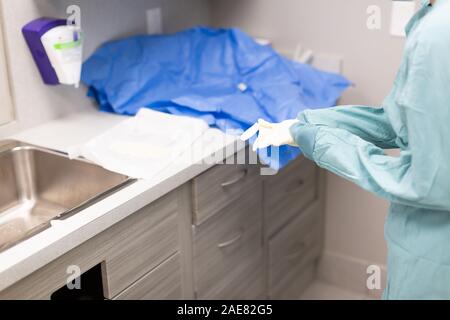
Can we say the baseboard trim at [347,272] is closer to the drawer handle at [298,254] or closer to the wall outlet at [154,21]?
the drawer handle at [298,254]

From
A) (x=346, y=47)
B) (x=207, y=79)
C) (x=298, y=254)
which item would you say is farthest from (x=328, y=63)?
(x=298, y=254)

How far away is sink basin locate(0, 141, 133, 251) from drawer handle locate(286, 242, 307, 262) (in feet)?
2.96

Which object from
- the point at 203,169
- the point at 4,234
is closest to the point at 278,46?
the point at 203,169

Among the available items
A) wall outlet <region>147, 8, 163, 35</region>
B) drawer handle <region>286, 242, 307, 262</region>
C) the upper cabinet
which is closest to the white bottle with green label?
the upper cabinet

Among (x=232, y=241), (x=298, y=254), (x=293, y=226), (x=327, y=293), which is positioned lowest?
(x=327, y=293)

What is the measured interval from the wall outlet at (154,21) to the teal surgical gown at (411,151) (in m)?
0.99

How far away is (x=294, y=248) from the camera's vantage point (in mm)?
2295

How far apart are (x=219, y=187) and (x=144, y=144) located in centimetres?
25

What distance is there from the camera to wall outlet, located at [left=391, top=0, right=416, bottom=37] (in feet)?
6.55

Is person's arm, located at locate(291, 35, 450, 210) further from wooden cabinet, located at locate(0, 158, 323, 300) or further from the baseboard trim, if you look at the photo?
the baseboard trim

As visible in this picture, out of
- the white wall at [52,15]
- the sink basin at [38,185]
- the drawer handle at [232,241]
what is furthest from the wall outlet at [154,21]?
the drawer handle at [232,241]

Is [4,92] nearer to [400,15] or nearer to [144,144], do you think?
[144,144]
